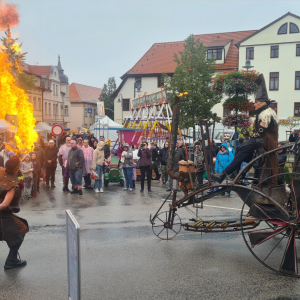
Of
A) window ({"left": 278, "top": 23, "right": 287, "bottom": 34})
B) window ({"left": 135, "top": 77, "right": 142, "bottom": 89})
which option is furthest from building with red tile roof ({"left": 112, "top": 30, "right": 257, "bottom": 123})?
window ({"left": 278, "top": 23, "right": 287, "bottom": 34})

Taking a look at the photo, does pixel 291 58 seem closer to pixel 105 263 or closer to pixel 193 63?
pixel 193 63

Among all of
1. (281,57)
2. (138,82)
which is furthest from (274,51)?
(138,82)

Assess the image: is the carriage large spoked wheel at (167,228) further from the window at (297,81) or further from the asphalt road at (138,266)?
the window at (297,81)

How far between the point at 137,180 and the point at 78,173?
4.71 metres

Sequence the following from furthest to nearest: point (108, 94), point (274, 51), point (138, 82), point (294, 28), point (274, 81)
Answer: point (108, 94)
point (138, 82)
point (274, 81)
point (274, 51)
point (294, 28)

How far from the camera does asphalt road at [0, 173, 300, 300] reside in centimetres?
513

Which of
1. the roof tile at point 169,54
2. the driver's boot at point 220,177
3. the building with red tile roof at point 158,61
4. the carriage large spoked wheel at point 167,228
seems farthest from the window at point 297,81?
the driver's boot at point 220,177

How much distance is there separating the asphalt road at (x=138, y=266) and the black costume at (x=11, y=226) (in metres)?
0.20

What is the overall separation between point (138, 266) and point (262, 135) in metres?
2.82

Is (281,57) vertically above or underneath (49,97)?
above

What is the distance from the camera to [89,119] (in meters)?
94.8

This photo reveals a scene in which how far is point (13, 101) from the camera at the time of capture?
48.4 ft

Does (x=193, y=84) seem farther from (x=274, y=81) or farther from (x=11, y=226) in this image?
(x=11, y=226)

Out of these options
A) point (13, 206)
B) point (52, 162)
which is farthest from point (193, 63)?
point (13, 206)
